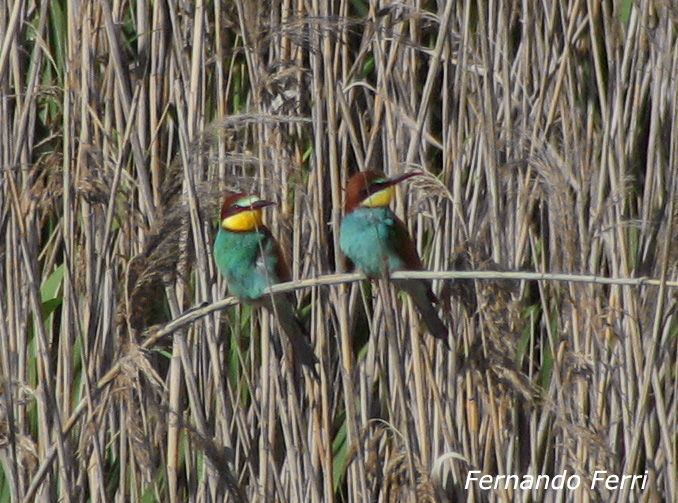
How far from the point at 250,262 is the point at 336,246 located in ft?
0.73

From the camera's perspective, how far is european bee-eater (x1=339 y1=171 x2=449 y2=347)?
1838 millimetres

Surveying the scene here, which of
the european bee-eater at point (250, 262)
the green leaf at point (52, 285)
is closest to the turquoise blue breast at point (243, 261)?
the european bee-eater at point (250, 262)

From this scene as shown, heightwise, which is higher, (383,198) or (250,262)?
(383,198)

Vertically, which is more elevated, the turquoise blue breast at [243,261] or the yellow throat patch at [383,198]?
the yellow throat patch at [383,198]

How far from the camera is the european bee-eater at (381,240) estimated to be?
184 cm

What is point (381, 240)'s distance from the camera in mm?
1946

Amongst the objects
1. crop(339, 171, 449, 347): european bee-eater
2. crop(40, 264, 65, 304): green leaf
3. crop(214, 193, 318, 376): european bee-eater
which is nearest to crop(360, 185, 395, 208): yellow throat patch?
crop(339, 171, 449, 347): european bee-eater

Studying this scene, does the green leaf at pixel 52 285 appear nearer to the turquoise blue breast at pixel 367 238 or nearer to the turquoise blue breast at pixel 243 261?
the turquoise blue breast at pixel 243 261

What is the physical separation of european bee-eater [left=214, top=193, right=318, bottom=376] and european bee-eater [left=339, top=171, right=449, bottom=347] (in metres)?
0.16

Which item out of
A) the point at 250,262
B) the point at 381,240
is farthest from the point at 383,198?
the point at 250,262

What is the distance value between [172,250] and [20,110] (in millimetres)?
551

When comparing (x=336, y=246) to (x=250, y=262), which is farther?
(x=250, y=262)

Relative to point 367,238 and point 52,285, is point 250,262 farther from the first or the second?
point 52,285

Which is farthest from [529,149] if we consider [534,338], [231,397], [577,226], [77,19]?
[77,19]
